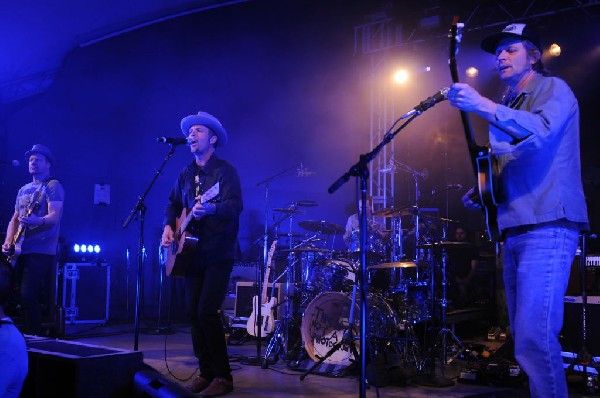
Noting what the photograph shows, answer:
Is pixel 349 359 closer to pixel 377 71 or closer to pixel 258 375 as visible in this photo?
pixel 258 375

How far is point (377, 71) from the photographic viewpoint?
11.7 m

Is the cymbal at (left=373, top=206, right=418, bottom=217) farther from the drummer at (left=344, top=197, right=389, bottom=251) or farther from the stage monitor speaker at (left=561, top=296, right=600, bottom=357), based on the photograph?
the stage monitor speaker at (left=561, top=296, right=600, bottom=357)

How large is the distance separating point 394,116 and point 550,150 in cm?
899

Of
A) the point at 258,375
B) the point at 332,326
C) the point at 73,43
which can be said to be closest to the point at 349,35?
the point at 73,43

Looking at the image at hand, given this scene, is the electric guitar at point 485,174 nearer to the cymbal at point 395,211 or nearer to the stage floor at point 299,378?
the stage floor at point 299,378

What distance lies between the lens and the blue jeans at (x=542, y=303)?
2650 millimetres

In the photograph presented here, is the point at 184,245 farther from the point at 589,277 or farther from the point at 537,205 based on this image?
the point at 589,277

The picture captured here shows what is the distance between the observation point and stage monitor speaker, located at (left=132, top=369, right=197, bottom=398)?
2.69m

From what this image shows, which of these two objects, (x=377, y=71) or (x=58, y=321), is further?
(x=377, y=71)

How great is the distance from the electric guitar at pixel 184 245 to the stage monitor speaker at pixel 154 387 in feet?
4.77

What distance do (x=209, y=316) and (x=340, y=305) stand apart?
2570 mm

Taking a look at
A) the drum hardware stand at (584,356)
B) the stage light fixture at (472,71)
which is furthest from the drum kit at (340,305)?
the stage light fixture at (472,71)

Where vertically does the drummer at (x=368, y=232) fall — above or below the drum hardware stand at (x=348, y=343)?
above

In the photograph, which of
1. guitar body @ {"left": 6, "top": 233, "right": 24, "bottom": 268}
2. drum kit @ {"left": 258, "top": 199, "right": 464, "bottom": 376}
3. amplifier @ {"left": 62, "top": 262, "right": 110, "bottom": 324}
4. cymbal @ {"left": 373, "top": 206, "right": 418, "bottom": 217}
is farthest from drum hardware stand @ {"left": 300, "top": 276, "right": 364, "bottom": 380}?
amplifier @ {"left": 62, "top": 262, "right": 110, "bottom": 324}
